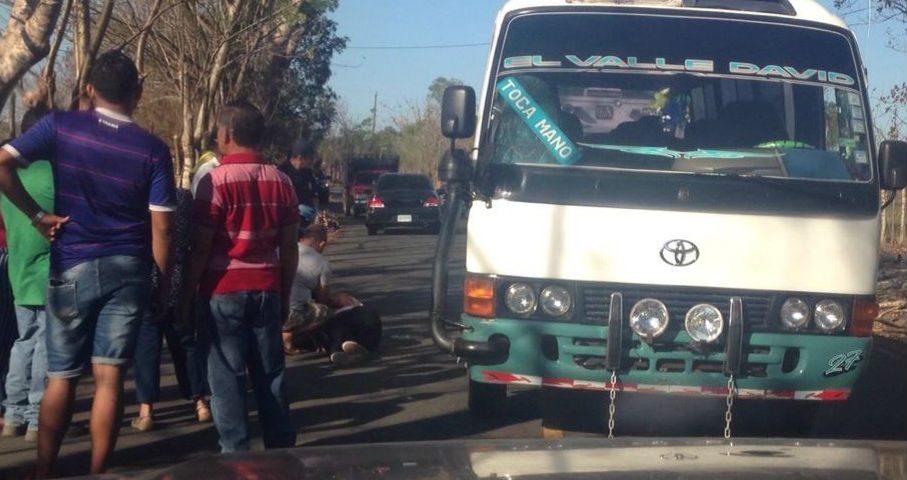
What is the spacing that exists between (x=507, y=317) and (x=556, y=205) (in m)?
0.65

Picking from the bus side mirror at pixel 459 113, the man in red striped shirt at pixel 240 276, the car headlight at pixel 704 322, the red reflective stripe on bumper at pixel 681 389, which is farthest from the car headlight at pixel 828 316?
the man in red striped shirt at pixel 240 276

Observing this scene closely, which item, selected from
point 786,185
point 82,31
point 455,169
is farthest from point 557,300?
point 82,31

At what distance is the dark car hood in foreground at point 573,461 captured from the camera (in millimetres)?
2814

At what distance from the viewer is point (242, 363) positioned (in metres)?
5.49

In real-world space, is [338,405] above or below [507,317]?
below

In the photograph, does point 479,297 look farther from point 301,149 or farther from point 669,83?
point 301,149

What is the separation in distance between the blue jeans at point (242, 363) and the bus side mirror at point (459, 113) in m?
1.52

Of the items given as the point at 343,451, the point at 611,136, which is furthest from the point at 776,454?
the point at 611,136

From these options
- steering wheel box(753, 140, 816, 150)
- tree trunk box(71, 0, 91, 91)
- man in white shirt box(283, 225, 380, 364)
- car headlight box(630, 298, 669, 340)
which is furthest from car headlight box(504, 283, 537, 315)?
tree trunk box(71, 0, 91, 91)

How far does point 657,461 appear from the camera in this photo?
117 inches

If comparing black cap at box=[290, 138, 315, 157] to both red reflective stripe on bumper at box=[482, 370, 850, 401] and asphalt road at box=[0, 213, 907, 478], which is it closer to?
asphalt road at box=[0, 213, 907, 478]

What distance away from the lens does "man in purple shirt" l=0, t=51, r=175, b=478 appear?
5145 mm

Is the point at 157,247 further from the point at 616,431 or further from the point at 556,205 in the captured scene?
the point at 616,431

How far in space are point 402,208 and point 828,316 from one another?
24.2 metres
